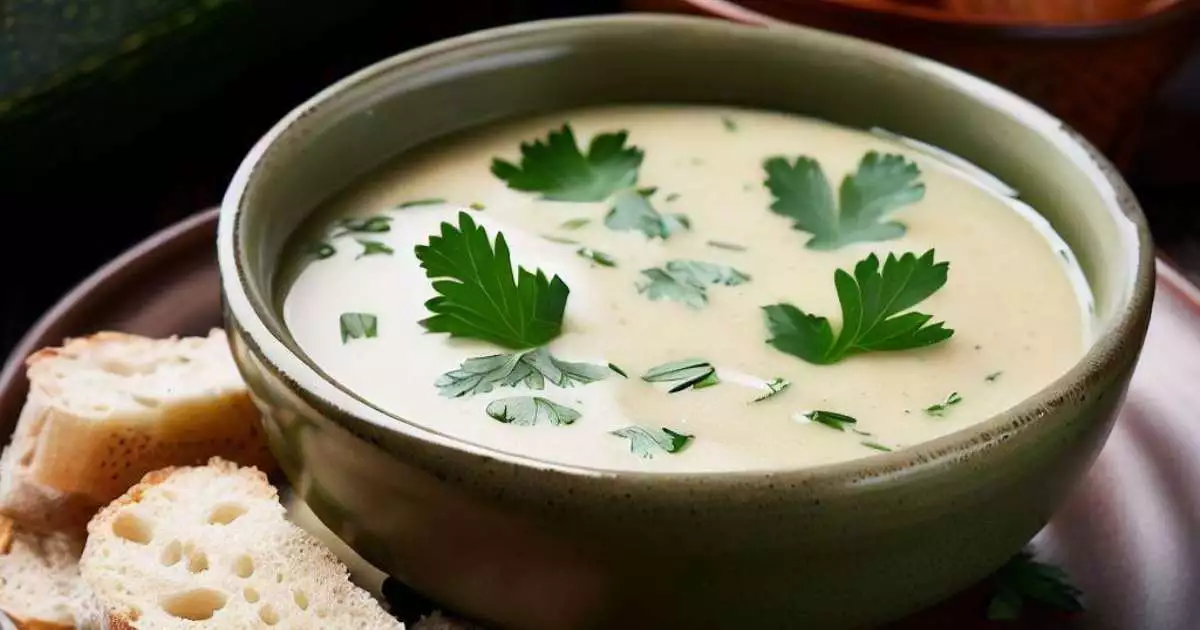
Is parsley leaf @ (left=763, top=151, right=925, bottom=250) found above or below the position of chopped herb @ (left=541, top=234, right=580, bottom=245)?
above

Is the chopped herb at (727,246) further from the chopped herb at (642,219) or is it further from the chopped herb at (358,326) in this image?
the chopped herb at (358,326)

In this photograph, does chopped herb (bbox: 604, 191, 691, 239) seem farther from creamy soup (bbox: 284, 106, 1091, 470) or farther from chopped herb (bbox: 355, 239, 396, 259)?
chopped herb (bbox: 355, 239, 396, 259)

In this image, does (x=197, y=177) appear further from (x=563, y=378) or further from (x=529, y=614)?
(x=529, y=614)

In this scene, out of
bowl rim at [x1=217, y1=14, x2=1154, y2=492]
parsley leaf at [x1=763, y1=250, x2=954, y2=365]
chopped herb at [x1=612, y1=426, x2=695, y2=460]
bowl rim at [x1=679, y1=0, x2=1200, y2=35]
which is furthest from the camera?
bowl rim at [x1=679, y1=0, x2=1200, y2=35]

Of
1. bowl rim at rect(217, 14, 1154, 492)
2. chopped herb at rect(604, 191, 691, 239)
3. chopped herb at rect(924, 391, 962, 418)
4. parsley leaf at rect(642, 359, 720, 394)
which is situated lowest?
chopped herb at rect(604, 191, 691, 239)

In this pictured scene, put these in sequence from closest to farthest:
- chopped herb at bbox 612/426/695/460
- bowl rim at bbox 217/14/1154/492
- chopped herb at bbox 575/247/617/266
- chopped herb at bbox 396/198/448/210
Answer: bowl rim at bbox 217/14/1154/492 < chopped herb at bbox 612/426/695/460 < chopped herb at bbox 575/247/617/266 < chopped herb at bbox 396/198/448/210

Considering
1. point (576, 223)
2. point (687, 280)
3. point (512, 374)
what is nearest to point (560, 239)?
point (576, 223)

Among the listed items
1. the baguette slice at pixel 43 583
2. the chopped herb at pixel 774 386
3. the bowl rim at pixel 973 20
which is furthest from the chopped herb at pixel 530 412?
the bowl rim at pixel 973 20

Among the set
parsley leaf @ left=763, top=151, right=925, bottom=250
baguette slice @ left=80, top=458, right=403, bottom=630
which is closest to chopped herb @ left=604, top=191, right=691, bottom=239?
parsley leaf @ left=763, top=151, right=925, bottom=250
